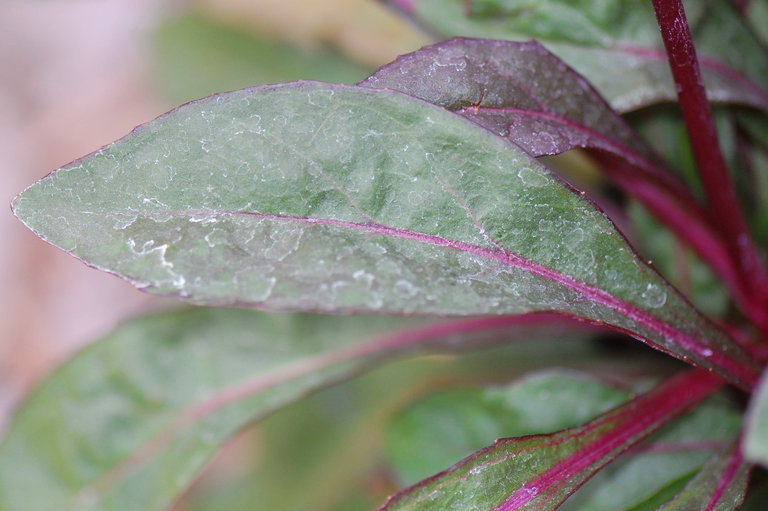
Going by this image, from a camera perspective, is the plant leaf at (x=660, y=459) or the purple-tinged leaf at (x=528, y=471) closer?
the purple-tinged leaf at (x=528, y=471)

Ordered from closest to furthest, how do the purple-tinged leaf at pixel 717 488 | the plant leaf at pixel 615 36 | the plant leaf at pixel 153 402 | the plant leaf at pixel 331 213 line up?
the plant leaf at pixel 331 213
the purple-tinged leaf at pixel 717 488
the plant leaf at pixel 615 36
the plant leaf at pixel 153 402

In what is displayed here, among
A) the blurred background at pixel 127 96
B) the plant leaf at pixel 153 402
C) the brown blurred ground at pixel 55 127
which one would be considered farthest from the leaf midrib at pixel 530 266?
the brown blurred ground at pixel 55 127

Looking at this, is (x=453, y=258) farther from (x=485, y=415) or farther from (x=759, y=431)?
(x=485, y=415)

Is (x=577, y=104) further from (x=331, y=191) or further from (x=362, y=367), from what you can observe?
(x=362, y=367)

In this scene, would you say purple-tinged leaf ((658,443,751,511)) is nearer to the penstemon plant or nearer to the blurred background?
the penstemon plant

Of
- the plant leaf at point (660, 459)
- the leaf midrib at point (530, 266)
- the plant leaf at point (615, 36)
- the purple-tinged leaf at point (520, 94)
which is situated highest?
the plant leaf at point (615, 36)

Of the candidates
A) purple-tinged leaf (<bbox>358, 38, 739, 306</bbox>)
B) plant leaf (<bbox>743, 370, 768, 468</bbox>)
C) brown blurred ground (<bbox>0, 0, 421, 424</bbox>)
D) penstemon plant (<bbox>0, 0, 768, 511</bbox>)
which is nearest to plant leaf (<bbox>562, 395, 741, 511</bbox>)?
penstemon plant (<bbox>0, 0, 768, 511</bbox>)

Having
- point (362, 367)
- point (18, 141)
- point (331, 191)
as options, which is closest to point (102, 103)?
point (18, 141)

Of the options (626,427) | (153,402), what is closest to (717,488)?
(626,427)

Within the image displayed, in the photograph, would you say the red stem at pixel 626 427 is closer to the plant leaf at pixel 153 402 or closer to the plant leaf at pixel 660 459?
the plant leaf at pixel 660 459
